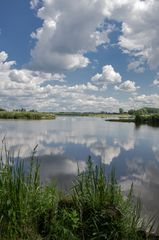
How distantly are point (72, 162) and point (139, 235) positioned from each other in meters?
12.3

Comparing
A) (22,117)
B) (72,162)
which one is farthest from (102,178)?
(22,117)

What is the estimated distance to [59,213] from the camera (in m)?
5.28

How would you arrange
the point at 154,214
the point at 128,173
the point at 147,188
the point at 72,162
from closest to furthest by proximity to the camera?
the point at 154,214, the point at 147,188, the point at 128,173, the point at 72,162

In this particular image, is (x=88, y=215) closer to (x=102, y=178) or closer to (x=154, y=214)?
(x=102, y=178)

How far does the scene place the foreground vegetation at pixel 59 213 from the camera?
4746mm

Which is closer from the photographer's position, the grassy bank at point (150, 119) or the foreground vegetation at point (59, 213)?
the foreground vegetation at point (59, 213)

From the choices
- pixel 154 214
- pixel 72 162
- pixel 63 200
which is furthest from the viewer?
pixel 72 162

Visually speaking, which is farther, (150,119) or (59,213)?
(150,119)

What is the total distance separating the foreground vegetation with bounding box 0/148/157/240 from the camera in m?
4.75

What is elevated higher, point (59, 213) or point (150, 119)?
point (59, 213)

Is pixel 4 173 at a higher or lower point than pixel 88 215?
higher

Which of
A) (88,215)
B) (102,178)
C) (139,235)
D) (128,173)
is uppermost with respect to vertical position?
(102,178)

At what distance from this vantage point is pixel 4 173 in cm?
522

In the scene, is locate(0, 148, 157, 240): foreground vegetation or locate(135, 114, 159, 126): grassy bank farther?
locate(135, 114, 159, 126): grassy bank
